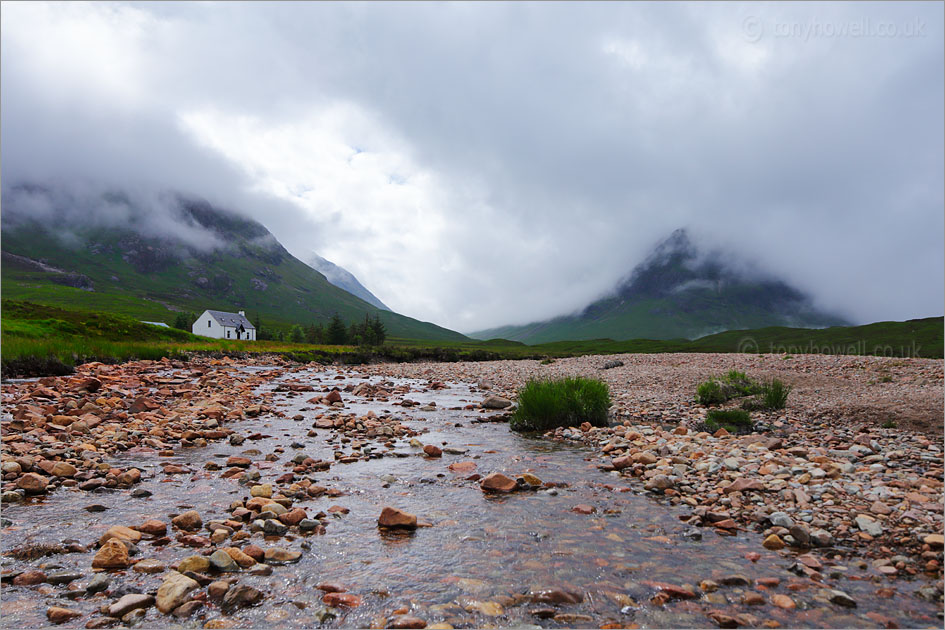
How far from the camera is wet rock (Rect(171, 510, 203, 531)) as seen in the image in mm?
6332

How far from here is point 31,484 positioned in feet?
24.0

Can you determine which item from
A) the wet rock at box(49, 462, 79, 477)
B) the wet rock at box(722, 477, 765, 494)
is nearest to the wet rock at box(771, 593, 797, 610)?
the wet rock at box(722, 477, 765, 494)

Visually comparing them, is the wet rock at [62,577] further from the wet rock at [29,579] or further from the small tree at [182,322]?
the small tree at [182,322]

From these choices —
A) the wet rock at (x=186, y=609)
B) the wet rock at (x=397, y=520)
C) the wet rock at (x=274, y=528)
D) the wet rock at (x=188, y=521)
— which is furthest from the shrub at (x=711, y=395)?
the wet rock at (x=186, y=609)

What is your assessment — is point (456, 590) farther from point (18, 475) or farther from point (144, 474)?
point (18, 475)

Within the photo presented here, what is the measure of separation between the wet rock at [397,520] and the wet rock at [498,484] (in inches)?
82.5

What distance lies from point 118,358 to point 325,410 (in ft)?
71.1

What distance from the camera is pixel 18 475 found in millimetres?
7820

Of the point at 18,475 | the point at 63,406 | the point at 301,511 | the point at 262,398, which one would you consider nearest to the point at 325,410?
the point at 262,398

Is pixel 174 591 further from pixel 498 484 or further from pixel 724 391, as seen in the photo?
pixel 724 391

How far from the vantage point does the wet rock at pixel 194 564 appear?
5.18 m

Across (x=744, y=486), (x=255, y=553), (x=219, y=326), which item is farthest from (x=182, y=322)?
(x=744, y=486)

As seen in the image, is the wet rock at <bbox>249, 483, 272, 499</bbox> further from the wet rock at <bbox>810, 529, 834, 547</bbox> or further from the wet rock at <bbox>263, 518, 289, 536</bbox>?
the wet rock at <bbox>810, 529, 834, 547</bbox>

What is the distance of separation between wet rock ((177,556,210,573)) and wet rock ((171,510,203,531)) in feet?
3.80
